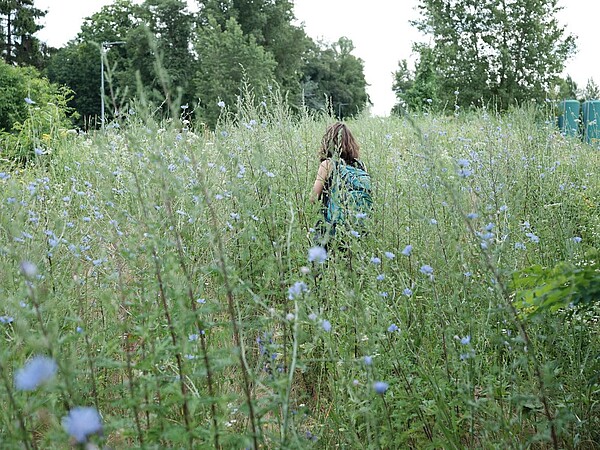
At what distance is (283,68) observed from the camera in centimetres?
4328

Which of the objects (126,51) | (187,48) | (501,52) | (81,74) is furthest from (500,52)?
(81,74)

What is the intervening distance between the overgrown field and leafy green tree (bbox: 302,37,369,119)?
1969 inches

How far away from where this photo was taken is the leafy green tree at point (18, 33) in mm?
40844

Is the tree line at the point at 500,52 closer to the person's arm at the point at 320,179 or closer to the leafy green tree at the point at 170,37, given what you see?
the person's arm at the point at 320,179

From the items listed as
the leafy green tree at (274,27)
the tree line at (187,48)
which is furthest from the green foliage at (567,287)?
the leafy green tree at (274,27)

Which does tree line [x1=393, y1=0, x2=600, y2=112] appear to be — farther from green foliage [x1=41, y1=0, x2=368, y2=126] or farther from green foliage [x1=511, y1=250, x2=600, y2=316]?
green foliage [x1=511, y1=250, x2=600, y2=316]

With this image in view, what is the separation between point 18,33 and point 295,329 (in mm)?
46446

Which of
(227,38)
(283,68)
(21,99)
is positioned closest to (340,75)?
(283,68)

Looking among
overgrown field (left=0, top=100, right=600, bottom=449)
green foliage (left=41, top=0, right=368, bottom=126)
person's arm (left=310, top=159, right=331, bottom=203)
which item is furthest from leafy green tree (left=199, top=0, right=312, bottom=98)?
overgrown field (left=0, top=100, right=600, bottom=449)

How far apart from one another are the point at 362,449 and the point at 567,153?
5.52 metres

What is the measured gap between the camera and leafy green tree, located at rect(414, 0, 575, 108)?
20.3 meters

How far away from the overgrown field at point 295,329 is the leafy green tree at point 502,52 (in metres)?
17.0

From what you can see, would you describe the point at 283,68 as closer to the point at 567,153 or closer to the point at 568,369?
the point at 567,153

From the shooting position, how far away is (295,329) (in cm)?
160
